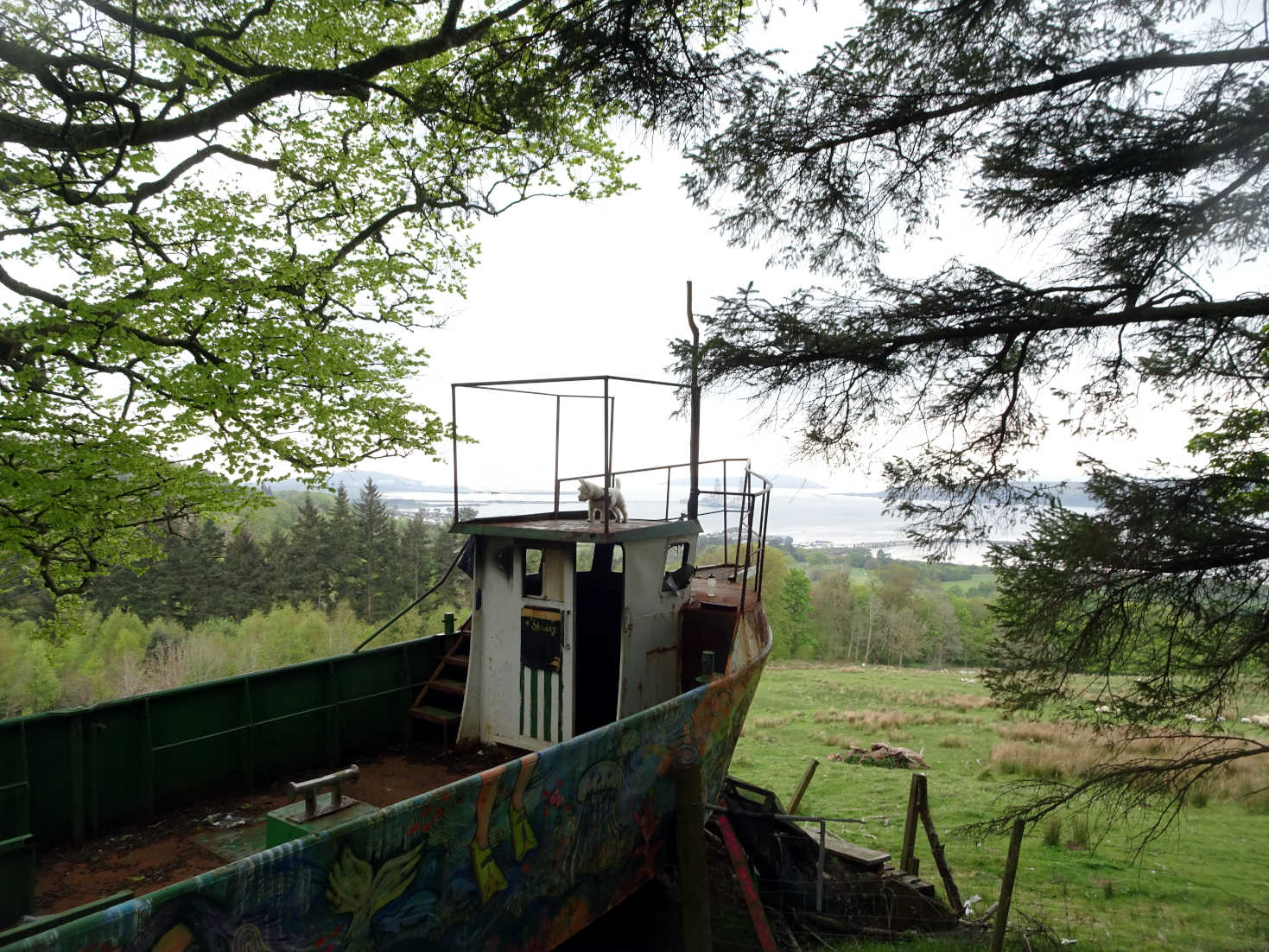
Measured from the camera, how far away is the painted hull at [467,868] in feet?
8.98

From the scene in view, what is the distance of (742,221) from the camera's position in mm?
5723

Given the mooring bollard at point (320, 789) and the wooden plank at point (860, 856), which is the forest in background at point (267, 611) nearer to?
the wooden plank at point (860, 856)

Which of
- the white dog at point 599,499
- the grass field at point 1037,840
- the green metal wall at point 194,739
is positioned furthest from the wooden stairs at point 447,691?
the grass field at point 1037,840

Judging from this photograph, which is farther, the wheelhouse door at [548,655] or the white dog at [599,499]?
the white dog at [599,499]

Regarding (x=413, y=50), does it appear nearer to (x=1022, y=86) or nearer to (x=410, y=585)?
(x=1022, y=86)

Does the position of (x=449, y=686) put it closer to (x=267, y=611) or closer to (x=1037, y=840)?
(x=1037, y=840)

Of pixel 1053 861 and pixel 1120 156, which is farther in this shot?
pixel 1053 861

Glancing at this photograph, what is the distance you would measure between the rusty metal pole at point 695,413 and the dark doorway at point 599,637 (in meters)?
1.01

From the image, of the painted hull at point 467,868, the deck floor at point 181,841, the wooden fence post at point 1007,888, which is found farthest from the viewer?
the wooden fence post at point 1007,888

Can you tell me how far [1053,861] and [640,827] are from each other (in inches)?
391

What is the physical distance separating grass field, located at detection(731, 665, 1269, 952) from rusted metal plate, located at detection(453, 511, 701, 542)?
3.47m

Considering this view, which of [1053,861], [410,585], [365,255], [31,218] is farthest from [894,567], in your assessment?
[31,218]

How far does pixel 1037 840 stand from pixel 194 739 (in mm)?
13880

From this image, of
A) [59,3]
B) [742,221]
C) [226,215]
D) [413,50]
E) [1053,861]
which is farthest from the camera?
[1053,861]
